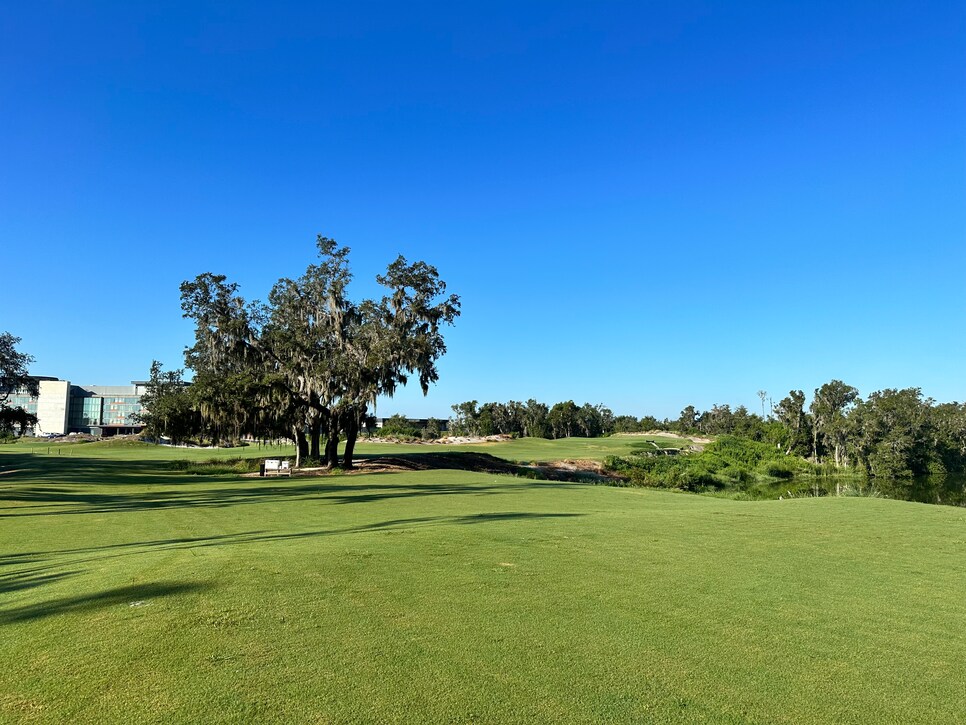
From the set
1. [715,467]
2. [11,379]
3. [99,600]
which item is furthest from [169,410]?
[715,467]

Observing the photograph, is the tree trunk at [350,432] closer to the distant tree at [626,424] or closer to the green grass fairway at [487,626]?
the green grass fairway at [487,626]

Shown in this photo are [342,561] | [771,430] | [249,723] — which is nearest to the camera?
[249,723]

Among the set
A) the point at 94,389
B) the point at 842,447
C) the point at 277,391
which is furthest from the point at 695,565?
the point at 94,389

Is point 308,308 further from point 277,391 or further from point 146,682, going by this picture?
point 146,682

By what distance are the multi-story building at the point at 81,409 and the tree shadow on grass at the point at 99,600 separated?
485 feet

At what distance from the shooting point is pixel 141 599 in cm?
601

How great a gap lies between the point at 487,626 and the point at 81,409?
543 feet

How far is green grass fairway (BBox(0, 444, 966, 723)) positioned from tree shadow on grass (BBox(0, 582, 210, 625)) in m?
0.03

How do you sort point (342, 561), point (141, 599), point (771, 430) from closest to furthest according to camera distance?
point (141, 599), point (342, 561), point (771, 430)

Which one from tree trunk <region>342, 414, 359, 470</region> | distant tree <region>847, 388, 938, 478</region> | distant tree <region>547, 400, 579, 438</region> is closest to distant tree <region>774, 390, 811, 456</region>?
distant tree <region>847, 388, 938, 478</region>

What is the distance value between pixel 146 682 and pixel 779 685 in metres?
4.41

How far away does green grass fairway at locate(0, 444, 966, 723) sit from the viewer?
4020 millimetres

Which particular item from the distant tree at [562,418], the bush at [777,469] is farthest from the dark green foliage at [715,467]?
the distant tree at [562,418]

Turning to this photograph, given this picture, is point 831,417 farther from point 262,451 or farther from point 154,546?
point 154,546
